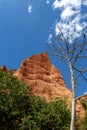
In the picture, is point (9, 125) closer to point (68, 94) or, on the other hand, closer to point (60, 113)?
point (60, 113)

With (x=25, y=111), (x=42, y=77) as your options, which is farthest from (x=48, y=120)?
(x=42, y=77)

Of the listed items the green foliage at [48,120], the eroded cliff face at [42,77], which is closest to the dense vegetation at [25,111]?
the green foliage at [48,120]

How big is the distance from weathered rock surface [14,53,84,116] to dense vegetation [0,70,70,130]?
5308 centimetres

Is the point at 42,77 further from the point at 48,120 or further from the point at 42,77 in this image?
the point at 48,120

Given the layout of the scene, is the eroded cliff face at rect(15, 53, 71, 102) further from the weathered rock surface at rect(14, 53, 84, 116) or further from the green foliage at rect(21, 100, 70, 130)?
the green foliage at rect(21, 100, 70, 130)

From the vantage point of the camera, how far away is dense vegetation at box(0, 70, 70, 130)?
181ft

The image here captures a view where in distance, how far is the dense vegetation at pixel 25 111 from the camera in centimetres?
5528

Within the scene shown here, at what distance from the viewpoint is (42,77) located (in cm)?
12231

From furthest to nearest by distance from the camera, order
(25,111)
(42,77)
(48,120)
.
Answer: (42,77) < (25,111) < (48,120)

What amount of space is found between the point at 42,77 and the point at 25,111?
209ft

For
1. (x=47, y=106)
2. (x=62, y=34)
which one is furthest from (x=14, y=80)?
(x=62, y=34)

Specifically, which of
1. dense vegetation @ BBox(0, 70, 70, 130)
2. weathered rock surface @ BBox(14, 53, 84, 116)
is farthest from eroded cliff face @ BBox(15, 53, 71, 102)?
dense vegetation @ BBox(0, 70, 70, 130)

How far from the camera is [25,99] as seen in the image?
5928 centimetres

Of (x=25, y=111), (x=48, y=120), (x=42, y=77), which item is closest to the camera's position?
(x=48, y=120)
